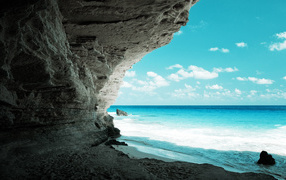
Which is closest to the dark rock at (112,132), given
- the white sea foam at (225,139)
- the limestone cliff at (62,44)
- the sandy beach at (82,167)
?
the white sea foam at (225,139)

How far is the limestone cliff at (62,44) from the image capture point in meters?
3.38

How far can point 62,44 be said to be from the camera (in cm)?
466

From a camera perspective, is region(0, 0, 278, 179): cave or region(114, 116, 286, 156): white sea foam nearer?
region(0, 0, 278, 179): cave

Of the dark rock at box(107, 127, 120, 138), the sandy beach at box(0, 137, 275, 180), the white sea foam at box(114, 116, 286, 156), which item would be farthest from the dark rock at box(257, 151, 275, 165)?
the dark rock at box(107, 127, 120, 138)

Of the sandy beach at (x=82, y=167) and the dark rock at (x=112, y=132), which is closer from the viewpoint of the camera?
the sandy beach at (x=82, y=167)

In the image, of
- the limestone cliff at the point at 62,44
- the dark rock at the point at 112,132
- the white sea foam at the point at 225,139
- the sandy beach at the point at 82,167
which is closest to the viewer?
the sandy beach at the point at 82,167

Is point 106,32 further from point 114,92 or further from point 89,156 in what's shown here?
point 114,92

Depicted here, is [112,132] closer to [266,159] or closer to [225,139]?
[225,139]

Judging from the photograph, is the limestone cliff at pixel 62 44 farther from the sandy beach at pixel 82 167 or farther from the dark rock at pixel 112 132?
the dark rock at pixel 112 132

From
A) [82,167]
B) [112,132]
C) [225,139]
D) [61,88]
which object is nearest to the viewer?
[82,167]

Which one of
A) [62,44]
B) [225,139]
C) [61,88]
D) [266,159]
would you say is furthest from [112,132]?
[266,159]

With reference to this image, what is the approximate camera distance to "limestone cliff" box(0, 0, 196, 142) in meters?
3.38

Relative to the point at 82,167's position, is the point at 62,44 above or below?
above

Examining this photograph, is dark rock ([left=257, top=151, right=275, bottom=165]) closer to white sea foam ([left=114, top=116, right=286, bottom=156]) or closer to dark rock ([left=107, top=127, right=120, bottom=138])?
white sea foam ([left=114, top=116, right=286, bottom=156])
